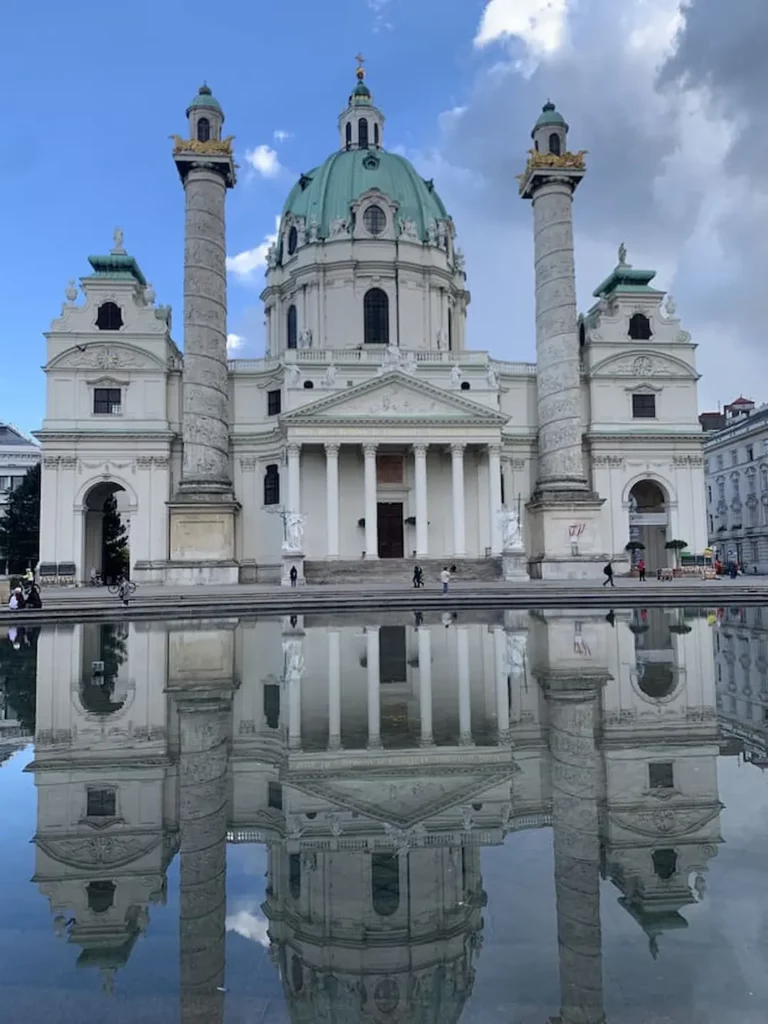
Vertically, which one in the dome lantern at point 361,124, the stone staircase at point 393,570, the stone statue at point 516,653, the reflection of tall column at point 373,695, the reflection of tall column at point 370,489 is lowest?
the reflection of tall column at point 373,695

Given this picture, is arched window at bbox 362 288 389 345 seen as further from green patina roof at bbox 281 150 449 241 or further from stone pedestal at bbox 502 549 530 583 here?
stone pedestal at bbox 502 549 530 583

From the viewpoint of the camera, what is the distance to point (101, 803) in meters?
6.45

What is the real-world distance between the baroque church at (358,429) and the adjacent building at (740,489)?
2124 cm

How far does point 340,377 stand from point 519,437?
12738 mm

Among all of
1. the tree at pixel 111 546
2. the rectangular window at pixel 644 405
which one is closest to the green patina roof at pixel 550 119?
the rectangular window at pixel 644 405

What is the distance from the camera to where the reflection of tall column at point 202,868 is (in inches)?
142

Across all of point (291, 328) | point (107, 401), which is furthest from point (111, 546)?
point (291, 328)

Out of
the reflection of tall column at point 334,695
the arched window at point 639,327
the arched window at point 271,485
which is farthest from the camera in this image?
the arched window at point 639,327

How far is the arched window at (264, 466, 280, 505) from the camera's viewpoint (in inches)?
1988

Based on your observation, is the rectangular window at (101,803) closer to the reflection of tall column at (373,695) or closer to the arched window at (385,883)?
the arched window at (385,883)

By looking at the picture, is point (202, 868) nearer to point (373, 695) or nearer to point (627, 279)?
point (373, 695)

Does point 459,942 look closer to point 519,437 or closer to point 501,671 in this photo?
point 501,671

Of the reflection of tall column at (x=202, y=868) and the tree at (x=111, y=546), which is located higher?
the tree at (x=111, y=546)

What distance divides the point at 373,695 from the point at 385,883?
19.8 feet
